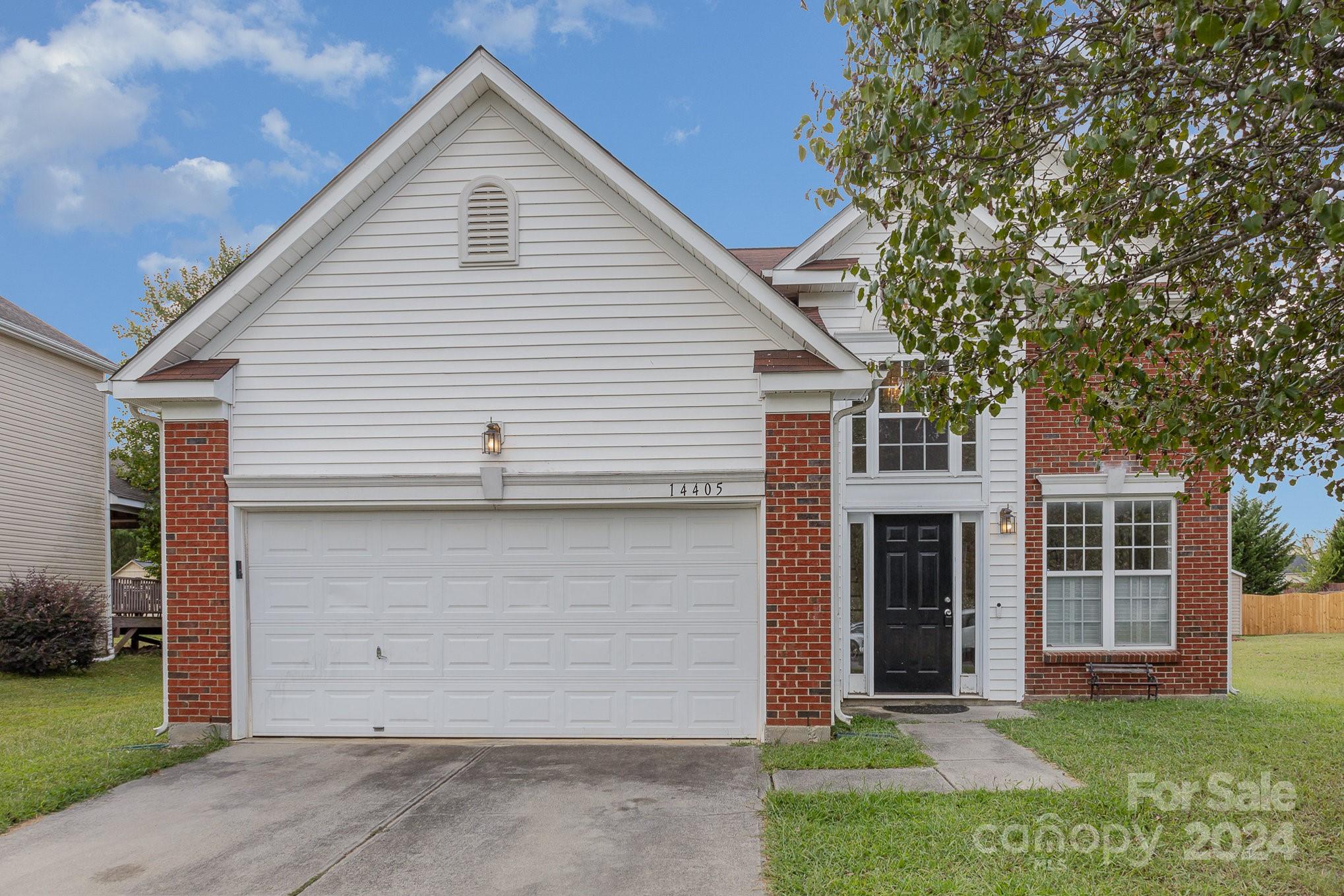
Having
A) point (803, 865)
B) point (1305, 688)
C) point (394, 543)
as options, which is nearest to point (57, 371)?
point (394, 543)

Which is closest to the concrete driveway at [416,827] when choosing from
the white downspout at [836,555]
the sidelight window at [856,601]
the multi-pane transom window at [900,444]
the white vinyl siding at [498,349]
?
the white downspout at [836,555]

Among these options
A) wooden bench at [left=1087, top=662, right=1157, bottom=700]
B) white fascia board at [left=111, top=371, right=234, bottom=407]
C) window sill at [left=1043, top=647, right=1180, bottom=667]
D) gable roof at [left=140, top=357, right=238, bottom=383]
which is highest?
gable roof at [left=140, top=357, right=238, bottom=383]

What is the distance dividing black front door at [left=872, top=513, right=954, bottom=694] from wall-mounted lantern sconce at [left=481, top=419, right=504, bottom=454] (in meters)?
4.86

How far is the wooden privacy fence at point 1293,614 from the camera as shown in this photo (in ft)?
74.2

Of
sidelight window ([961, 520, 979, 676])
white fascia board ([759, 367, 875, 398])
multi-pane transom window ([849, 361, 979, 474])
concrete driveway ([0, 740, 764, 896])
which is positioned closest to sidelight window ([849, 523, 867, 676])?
multi-pane transom window ([849, 361, 979, 474])

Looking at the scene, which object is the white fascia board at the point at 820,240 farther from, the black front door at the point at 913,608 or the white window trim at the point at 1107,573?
the white window trim at the point at 1107,573

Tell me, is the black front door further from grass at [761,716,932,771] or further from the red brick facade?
grass at [761,716,932,771]

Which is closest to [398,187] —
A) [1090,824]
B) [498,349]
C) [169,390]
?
[498,349]

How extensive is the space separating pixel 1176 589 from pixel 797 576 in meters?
5.76

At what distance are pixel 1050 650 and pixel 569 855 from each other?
7348mm

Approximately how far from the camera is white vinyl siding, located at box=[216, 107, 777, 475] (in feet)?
26.6

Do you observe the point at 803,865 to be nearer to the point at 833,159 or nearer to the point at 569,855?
the point at 569,855

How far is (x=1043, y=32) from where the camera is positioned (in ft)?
14.5

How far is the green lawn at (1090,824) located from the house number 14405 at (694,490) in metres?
2.81
